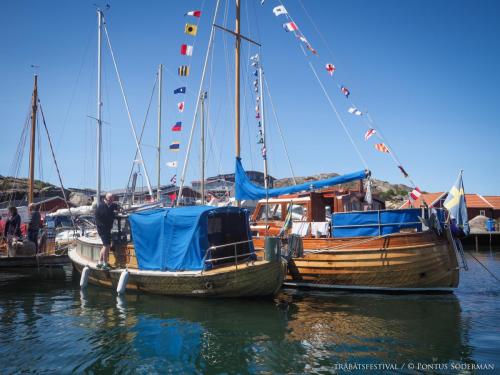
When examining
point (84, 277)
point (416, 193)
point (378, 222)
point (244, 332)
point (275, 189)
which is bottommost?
point (244, 332)

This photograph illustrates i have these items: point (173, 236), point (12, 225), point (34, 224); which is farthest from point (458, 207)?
point (12, 225)

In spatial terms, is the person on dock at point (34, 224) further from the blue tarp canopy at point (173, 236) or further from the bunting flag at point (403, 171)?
the bunting flag at point (403, 171)

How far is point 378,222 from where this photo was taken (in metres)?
13.1

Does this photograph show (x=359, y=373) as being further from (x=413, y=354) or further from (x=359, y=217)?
(x=359, y=217)

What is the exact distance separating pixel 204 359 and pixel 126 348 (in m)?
1.68

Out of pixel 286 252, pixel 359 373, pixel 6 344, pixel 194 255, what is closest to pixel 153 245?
pixel 194 255

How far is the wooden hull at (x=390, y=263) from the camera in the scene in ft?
40.7

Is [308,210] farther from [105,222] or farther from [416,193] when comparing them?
[105,222]

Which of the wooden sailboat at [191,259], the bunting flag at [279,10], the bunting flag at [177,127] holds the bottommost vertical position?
the wooden sailboat at [191,259]

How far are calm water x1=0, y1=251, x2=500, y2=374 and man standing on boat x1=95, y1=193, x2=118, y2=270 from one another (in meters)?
1.41

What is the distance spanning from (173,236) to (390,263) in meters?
6.99

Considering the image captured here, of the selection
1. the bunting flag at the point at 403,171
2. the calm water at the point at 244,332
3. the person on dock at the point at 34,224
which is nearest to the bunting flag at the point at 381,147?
the bunting flag at the point at 403,171

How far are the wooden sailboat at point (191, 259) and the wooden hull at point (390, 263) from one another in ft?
8.17

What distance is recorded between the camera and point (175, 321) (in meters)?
9.66
